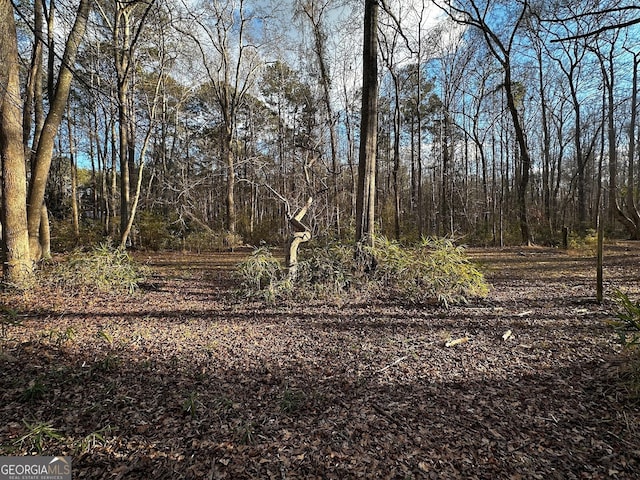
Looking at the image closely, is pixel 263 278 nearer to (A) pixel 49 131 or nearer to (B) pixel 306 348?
(B) pixel 306 348

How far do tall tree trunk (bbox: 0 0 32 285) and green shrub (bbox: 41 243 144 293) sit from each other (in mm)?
403

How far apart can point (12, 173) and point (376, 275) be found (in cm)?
596

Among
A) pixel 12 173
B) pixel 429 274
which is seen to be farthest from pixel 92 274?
pixel 429 274

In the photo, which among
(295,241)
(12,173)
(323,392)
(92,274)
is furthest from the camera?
(295,241)

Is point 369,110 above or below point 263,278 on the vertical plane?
above

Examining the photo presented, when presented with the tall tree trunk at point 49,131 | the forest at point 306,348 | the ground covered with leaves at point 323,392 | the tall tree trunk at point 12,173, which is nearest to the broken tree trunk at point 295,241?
the forest at point 306,348

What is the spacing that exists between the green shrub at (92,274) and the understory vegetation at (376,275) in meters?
2.02

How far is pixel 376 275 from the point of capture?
551 centimetres

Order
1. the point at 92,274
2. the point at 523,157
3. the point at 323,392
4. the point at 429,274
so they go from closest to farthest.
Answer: the point at 323,392 → the point at 429,274 → the point at 92,274 → the point at 523,157

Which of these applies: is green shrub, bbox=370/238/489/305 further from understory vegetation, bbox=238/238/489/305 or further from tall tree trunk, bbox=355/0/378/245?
tall tree trunk, bbox=355/0/378/245

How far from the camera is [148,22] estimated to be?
8.22 meters

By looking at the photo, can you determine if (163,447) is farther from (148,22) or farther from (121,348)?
(148,22)

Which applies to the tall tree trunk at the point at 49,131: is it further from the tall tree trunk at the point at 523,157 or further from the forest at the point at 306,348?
the tall tree trunk at the point at 523,157

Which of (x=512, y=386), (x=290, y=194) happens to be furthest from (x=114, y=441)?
(x=290, y=194)
